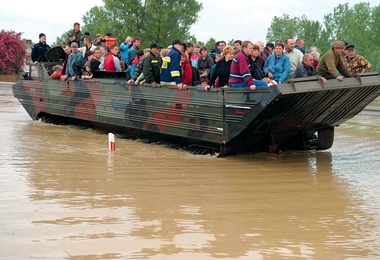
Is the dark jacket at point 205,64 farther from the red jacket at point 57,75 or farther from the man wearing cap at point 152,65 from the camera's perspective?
the red jacket at point 57,75

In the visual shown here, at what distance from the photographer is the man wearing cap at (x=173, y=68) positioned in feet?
42.3

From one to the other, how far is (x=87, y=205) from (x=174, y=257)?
7.17 ft

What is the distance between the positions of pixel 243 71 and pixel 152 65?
265 centimetres

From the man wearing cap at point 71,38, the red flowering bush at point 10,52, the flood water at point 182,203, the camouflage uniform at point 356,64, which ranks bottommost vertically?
the flood water at point 182,203

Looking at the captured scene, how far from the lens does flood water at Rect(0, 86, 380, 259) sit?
22.1ft

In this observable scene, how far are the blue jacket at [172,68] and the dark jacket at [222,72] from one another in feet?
2.06

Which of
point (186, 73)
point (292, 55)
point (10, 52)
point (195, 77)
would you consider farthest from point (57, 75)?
point (10, 52)

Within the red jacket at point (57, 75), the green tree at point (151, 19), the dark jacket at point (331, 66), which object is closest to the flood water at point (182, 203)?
the dark jacket at point (331, 66)

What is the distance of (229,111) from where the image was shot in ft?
38.8

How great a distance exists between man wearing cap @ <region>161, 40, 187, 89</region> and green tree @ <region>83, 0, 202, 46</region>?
136ft

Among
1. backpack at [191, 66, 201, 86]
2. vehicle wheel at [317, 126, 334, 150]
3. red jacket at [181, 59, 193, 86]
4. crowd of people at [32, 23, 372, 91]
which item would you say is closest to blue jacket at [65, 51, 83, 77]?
crowd of people at [32, 23, 372, 91]

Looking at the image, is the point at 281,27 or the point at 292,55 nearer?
the point at 292,55

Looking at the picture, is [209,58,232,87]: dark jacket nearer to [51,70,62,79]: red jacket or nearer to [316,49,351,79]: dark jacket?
[316,49,351,79]: dark jacket

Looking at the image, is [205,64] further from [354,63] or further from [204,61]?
[354,63]
